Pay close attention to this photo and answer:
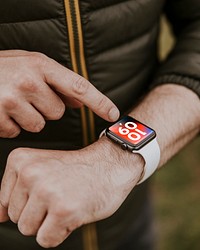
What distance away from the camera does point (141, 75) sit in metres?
1.64

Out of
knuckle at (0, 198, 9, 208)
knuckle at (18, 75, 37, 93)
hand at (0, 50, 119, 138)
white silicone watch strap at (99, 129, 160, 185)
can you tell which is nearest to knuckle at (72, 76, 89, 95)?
hand at (0, 50, 119, 138)

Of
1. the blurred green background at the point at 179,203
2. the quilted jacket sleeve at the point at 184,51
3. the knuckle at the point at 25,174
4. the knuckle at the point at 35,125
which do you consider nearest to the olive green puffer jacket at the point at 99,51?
the quilted jacket sleeve at the point at 184,51

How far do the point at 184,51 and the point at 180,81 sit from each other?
Result: 4.9 inches

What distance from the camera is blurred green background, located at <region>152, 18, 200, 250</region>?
2818mm

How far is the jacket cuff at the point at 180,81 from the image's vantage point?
1533 millimetres

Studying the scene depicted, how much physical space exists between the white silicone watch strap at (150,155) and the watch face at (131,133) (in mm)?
18

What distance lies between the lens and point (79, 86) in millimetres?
1217

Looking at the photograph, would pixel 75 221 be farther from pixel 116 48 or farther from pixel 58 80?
pixel 116 48

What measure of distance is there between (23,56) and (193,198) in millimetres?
2086

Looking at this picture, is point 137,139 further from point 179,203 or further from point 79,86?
point 179,203

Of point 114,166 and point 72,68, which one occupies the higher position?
point 72,68

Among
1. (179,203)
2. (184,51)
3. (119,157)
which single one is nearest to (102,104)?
(119,157)

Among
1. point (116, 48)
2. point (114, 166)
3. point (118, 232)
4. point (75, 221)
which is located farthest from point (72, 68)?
point (118, 232)

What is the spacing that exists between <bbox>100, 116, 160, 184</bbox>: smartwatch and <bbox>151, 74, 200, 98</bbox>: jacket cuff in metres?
0.27
